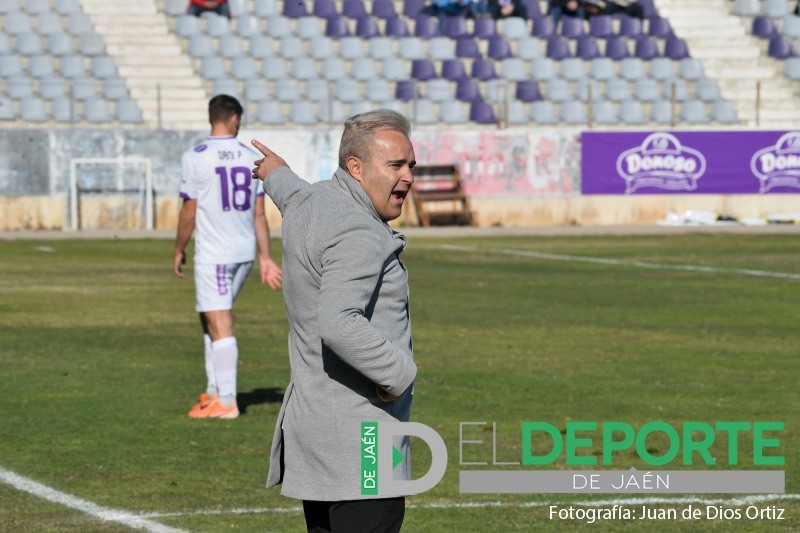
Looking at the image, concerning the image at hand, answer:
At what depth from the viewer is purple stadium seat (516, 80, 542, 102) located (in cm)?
3856

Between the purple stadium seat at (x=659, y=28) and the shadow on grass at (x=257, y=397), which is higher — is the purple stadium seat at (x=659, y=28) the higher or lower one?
the higher one

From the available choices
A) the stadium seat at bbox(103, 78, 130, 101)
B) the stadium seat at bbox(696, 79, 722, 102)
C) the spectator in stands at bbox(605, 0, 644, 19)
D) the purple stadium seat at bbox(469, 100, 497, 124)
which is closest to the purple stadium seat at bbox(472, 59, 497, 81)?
the purple stadium seat at bbox(469, 100, 497, 124)

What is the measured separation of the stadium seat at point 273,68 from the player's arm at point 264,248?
2706 cm

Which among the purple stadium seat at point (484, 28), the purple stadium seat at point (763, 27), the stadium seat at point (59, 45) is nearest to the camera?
the stadium seat at point (59, 45)

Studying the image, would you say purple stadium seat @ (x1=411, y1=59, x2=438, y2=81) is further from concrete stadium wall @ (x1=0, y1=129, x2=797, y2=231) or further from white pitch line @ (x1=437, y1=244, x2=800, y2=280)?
white pitch line @ (x1=437, y1=244, x2=800, y2=280)

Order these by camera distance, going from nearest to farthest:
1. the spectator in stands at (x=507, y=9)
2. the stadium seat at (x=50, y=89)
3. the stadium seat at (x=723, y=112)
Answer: the stadium seat at (x=50, y=89) → the stadium seat at (x=723, y=112) → the spectator in stands at (x=507, y=9)

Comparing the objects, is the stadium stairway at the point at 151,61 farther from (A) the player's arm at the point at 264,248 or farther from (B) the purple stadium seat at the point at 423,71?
(A) the player's arm at the point at 264,248

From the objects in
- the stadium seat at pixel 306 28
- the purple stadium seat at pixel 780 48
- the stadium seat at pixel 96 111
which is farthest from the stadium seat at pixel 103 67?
the purple stadium seat at pixel 780 48

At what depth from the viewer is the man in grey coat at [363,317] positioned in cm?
436

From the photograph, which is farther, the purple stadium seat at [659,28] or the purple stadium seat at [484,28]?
the purple stadium seat at [659,28]

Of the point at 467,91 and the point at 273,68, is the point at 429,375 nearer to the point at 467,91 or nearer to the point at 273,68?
the point at 273,68

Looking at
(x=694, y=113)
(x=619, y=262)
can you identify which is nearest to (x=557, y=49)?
(x=694, y=113)

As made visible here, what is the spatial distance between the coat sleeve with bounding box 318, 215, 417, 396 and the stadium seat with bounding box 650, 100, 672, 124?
3532 cm

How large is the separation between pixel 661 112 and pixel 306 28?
9.29m
